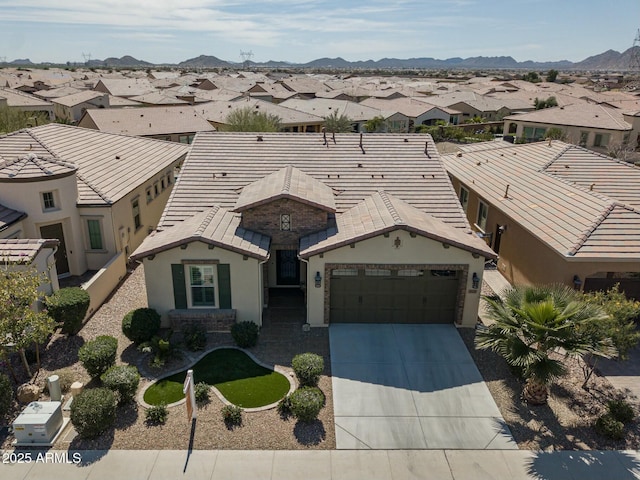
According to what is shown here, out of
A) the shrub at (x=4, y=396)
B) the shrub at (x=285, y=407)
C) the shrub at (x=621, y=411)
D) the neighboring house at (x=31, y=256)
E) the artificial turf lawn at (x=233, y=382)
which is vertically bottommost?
the artificial turf lawn at (x=233, y=382)

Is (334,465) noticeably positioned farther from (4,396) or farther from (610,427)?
(4,396)

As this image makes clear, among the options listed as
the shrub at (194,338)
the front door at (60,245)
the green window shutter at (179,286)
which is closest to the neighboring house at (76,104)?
the front door at (60,245)

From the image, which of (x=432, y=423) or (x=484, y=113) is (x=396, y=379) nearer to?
(x=432, y=423)

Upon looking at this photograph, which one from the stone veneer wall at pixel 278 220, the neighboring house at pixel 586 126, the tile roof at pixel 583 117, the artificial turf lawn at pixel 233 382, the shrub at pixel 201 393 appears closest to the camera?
the shrub at pixel 201 393

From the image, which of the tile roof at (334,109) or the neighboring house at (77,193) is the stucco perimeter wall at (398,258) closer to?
the neighboring house at (77,193)

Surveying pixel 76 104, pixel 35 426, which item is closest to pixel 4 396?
pixel 35 426

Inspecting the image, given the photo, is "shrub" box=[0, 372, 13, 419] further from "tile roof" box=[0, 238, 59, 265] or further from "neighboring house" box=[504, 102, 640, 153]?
"neighboring house" box=[504, 102, 640, 153]

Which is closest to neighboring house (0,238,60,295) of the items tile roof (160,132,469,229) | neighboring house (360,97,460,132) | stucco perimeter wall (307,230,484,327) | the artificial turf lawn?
tile roof (160,132,469,229)

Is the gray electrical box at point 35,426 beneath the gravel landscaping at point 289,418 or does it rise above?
above
